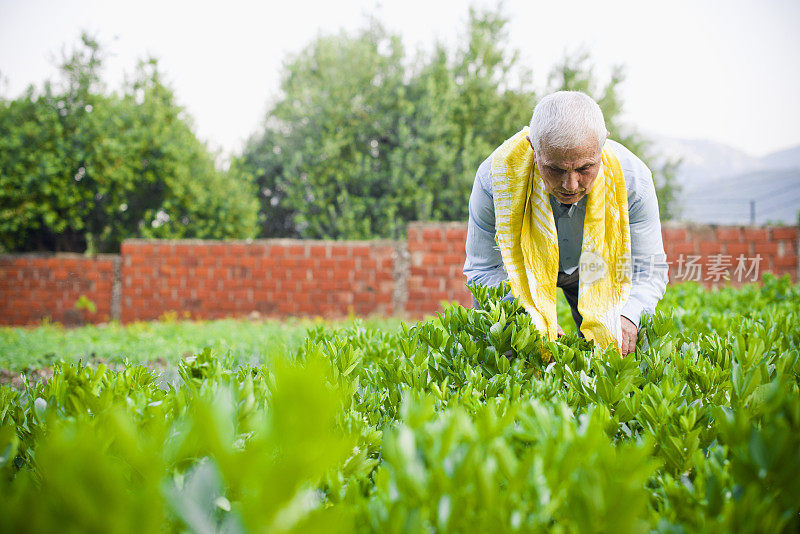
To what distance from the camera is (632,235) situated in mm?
2541

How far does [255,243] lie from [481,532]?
840 cm

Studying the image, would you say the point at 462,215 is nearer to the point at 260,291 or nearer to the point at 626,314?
the point at 260,291

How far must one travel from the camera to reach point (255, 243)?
28.6ft

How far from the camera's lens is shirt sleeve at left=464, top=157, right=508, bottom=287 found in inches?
102

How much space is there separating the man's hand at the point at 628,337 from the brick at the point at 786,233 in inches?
256

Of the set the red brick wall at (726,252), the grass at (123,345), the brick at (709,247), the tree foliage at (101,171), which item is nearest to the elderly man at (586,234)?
the grass at (123,345)

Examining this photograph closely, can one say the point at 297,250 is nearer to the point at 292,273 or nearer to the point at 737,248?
the point at 292,273

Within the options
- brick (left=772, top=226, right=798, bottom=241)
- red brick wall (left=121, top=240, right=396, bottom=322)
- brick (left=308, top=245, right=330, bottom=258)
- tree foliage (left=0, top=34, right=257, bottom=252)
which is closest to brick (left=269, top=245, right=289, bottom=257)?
red brick wall (left=121, top=240, right=396, bottom=322)

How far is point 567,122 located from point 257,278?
7.46 metres

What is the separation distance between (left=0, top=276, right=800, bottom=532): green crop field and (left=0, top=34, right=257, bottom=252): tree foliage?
11646 millimetres

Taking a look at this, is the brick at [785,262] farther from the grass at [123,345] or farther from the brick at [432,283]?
the grass at [123,345]

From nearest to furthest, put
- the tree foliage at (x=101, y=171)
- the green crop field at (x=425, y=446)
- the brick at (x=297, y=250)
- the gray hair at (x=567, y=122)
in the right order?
the green crop field at (x=425, y=446) → the gray hair at (x=567, y=122) → the brick at (x=297, y=250) → the tree foliage at (x=101, y=171)

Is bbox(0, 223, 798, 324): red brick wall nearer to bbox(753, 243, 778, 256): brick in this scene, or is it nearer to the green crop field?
→ bbox(753, 243, 778, 256): brick

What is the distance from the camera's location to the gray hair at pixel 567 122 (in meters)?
1.95
